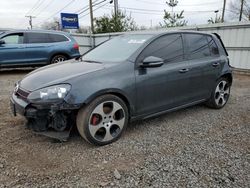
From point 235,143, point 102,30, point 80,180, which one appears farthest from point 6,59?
point 102,30

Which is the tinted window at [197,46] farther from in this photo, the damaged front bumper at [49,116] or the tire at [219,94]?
the damaged front bumper at [49,116]

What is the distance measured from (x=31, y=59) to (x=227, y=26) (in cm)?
754

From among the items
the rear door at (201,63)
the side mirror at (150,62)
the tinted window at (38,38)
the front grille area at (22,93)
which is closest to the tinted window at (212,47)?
the rear door at (201,63)

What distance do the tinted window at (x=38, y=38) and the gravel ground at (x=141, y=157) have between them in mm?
5567

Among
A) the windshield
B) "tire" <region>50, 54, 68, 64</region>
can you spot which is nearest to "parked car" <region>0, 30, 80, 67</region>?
"tire" <region>50, 54, 68, 64</region>

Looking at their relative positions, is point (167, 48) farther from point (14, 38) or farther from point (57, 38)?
point (14, 38)

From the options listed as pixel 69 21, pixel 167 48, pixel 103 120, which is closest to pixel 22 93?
pixel 103 120

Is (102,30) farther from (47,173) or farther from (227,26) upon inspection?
(47,173)

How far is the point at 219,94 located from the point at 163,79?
1679 mm

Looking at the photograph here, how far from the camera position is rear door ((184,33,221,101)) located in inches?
152

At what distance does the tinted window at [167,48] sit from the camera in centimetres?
338

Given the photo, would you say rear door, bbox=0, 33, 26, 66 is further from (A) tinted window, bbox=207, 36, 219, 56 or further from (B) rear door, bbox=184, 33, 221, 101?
(A) tinted window, bbox=207, 36, 219, 56

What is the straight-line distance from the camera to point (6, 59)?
26.9 ft

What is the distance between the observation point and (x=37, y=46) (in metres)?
8.60
